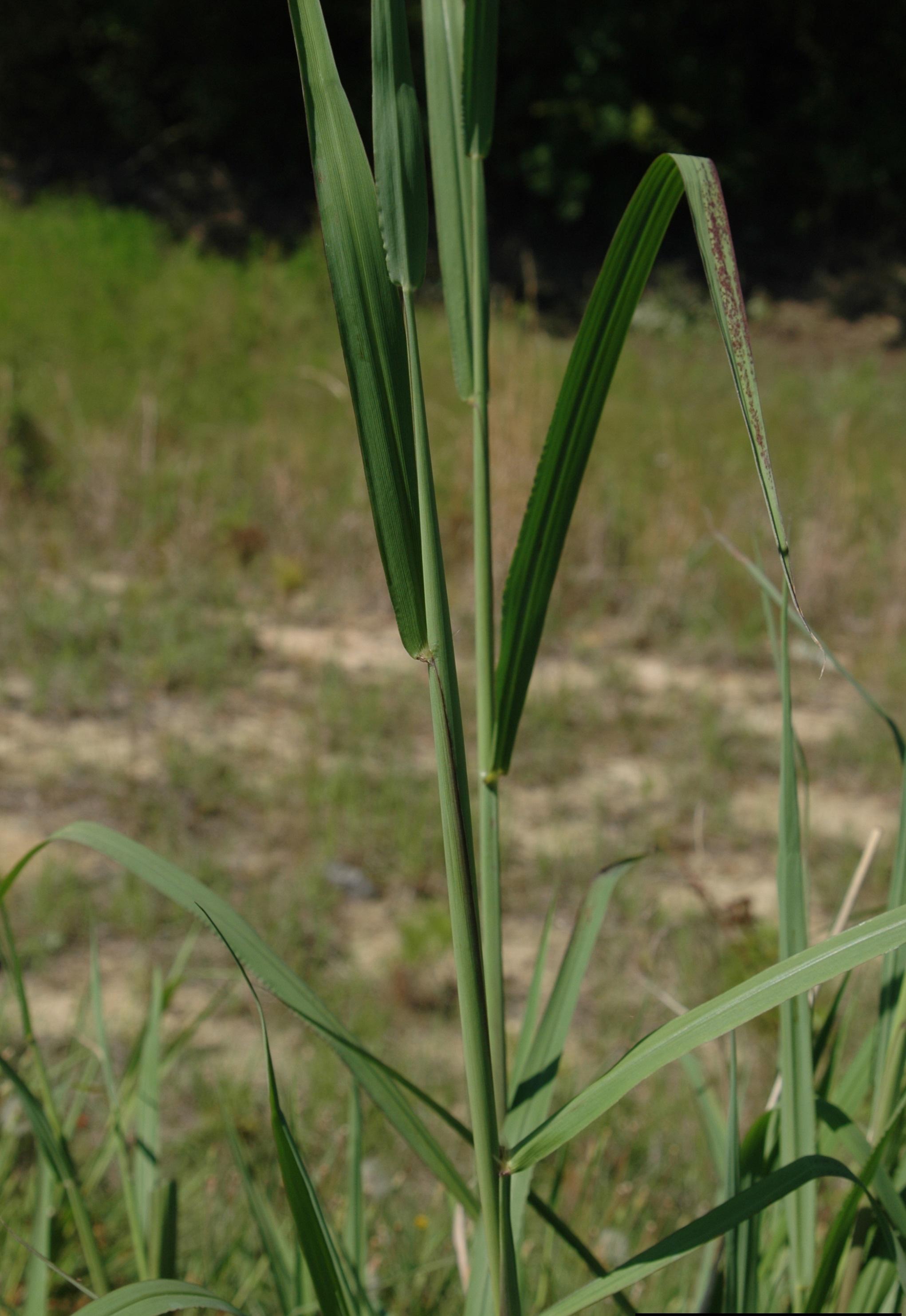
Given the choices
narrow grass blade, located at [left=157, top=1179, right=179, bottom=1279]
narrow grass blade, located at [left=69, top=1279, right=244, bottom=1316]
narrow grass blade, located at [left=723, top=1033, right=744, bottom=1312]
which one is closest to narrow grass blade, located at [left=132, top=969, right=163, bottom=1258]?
narrow grass blade, located at [left=157, top=1179, right=179, bottom=1279]

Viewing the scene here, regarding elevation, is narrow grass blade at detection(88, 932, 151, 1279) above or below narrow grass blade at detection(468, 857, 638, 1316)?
below

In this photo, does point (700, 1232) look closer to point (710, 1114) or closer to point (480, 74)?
point (710, 1114)

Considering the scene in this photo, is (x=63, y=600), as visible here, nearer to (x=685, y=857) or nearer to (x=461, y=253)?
(x=685, y=857)

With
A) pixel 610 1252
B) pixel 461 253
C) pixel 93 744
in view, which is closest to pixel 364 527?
pixel 93 744

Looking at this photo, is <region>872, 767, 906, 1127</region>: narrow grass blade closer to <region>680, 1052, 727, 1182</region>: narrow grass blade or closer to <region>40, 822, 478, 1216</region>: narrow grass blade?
<region>680, 1052, 727, 1182</region>: narrow grass blade

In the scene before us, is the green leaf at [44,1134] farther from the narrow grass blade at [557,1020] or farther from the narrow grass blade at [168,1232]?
the narrow grass blade at [557,1020]

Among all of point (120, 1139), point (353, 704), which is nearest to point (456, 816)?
point (120, 1139)
